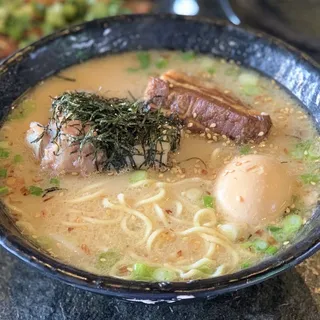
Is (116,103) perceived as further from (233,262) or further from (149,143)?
(233,262)

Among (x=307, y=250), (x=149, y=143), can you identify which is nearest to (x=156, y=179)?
(x=149, y=143)

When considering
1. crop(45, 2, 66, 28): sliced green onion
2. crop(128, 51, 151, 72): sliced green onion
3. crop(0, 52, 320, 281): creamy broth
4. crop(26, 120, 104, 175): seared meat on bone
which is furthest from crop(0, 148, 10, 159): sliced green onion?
crop(45, 2, 66, 28): sliced green onion

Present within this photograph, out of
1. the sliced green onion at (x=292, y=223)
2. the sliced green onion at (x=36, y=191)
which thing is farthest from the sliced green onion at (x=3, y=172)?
the sliced green onion at (x=292, y=223)

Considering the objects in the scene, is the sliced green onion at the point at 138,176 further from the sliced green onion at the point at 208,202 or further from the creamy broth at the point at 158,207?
the sliced green onion at the point at 208,202

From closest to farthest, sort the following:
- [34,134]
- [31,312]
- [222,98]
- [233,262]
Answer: [233,262], [31,312], [34,134], [222,98]

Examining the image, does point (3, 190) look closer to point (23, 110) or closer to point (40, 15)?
point (23, 110)

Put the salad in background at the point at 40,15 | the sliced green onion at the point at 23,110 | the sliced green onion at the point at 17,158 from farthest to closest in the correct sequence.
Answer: the salad in background at the point at 40,15
the sliced green onion at the point at 23,110
the sliced green onion at the point at 17,158
